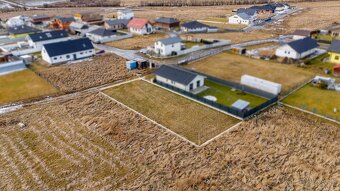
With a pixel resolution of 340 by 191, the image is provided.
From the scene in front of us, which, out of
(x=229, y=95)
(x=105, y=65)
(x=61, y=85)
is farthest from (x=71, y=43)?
(x=229, y=95)

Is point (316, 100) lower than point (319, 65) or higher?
lower

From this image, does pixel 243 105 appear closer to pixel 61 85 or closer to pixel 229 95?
pixel 229 95

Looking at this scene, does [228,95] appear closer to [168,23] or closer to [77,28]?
[168,23]

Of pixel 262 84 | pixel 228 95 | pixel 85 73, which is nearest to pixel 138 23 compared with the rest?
pixel 85 73

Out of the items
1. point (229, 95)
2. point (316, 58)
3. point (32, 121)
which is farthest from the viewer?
point (316, 58)

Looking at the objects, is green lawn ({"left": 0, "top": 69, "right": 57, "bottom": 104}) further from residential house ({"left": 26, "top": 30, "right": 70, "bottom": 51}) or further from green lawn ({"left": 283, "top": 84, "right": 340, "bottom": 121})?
green lawn ({"left": 283, "top": 84, "right": 340, "bottom": 121})
